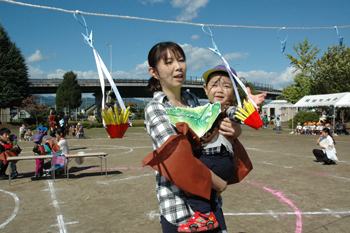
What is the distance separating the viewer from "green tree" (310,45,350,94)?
101 ft

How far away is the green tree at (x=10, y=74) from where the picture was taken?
39312 mm

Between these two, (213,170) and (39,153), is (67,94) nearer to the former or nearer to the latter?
(39,153)

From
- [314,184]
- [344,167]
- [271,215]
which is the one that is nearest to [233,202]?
→ [271,215]

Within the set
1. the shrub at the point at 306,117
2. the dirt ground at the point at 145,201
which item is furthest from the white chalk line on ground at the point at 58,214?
the shrub at the point at 306,117

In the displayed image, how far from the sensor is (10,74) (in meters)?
39.7

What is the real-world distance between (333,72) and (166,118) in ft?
119

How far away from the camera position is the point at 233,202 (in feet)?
19.2

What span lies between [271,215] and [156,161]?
4.53 metres

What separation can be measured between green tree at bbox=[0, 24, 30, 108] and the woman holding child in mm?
44895

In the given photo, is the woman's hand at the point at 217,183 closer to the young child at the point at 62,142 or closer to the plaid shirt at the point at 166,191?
the plaid shirt at the point at 166,191

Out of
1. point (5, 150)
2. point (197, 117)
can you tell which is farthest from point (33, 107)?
point (197, 117)

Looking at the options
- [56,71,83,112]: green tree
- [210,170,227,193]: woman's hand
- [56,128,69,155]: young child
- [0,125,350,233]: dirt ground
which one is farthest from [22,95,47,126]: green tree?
[210,170,227,193]: woman's hand

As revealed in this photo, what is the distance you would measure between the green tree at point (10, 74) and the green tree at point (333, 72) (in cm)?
4286

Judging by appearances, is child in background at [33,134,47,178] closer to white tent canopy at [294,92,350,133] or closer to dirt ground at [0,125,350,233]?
dirt ground at [0,125,350,233]
